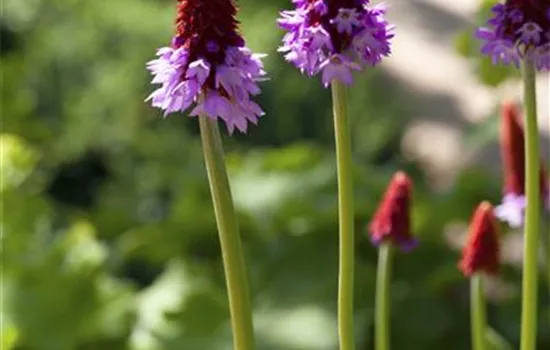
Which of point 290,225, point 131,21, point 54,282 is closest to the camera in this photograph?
point 54,282

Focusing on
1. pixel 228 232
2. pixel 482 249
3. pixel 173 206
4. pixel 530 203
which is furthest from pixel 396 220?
pixel 173 206

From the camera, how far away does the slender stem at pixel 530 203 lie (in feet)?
2.92

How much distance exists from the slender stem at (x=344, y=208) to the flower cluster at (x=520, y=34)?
135 mm

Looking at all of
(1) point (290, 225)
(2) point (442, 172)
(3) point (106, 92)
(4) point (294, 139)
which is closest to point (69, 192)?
(3) point (106, 92)

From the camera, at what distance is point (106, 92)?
8.85 ft

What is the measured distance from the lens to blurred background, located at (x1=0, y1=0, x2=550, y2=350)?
162cm

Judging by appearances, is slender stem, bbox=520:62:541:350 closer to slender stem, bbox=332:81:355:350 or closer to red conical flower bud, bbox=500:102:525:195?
slender stem, bbox=332:81:355:350

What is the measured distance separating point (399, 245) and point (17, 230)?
1.96 ft

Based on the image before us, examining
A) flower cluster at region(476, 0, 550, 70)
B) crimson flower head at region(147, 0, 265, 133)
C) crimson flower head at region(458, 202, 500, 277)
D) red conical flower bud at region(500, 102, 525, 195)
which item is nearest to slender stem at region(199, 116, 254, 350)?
crimson flower head at region(147, 0, 265, 133)

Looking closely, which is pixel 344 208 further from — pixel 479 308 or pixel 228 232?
pixel 479 308

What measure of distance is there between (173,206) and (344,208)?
4.25 feet

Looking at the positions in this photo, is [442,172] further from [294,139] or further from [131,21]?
[131,21]

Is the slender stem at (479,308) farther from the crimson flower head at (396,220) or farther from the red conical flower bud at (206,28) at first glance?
the red conical flower bud at (206,28)

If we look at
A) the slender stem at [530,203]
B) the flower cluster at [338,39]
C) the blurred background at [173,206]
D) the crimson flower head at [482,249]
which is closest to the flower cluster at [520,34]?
the slender stem at [530,203]
